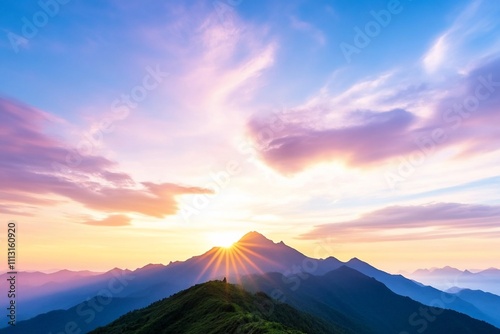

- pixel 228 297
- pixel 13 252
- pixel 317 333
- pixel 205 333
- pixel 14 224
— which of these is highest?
pixel 14 224

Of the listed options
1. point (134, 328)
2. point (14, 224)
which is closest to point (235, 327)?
point (14, 224)

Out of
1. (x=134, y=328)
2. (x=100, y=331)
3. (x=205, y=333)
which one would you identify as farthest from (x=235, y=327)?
(x=100, y=331)

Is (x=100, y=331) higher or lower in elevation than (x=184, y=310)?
lower

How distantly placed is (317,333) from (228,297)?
68621 mm

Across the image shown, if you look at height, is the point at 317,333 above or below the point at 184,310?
below

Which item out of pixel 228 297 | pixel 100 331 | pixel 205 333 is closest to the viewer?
pixel 205 333

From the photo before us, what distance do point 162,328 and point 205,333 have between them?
104 ft

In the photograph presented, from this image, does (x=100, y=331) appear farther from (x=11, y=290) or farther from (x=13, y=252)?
(x=13, y=252)

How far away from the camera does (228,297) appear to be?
344 ft

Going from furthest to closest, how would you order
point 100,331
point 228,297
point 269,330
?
point 100,331, point 228,297, point 269,330

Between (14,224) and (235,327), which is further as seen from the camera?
(14,224)

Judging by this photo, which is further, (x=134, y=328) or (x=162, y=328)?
(x=134, y=328)

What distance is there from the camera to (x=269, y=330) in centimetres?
4978

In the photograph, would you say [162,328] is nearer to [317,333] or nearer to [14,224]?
[14,224]
